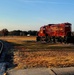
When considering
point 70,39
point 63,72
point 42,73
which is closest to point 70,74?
point 63,72

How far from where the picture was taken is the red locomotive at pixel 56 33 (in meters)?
45.6

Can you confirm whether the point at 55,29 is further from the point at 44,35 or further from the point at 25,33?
the point at 25,33

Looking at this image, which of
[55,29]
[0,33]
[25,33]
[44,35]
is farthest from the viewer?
[0,33]

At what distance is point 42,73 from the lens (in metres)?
11.2

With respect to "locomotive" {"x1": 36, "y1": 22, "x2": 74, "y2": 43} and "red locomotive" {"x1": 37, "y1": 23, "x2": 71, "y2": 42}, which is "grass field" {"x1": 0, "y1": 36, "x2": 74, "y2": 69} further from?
"red locomotive" {"x1": 37, "y1": 23, "x2": 71, "y2": 42}

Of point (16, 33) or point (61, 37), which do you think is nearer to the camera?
point (61, 37)

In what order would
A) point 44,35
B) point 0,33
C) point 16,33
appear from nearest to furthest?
point 44,35, point 16,33, point 0,33

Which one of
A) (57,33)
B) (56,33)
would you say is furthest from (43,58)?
(56,33)

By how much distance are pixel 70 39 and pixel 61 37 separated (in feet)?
8.92

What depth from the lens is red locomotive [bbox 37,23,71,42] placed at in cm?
4562

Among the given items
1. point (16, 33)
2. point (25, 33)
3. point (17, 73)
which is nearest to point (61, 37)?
point (17, 73)

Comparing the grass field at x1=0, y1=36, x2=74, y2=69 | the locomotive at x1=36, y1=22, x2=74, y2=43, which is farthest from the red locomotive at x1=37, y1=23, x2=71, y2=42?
the grass field at x1=0, y1=36, x2=74, y2=69

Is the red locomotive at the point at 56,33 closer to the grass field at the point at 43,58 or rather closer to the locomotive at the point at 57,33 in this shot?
the locomotive at the point at 57,33

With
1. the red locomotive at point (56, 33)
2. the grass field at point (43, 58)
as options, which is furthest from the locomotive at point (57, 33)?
the grass field at point (43, 58)
